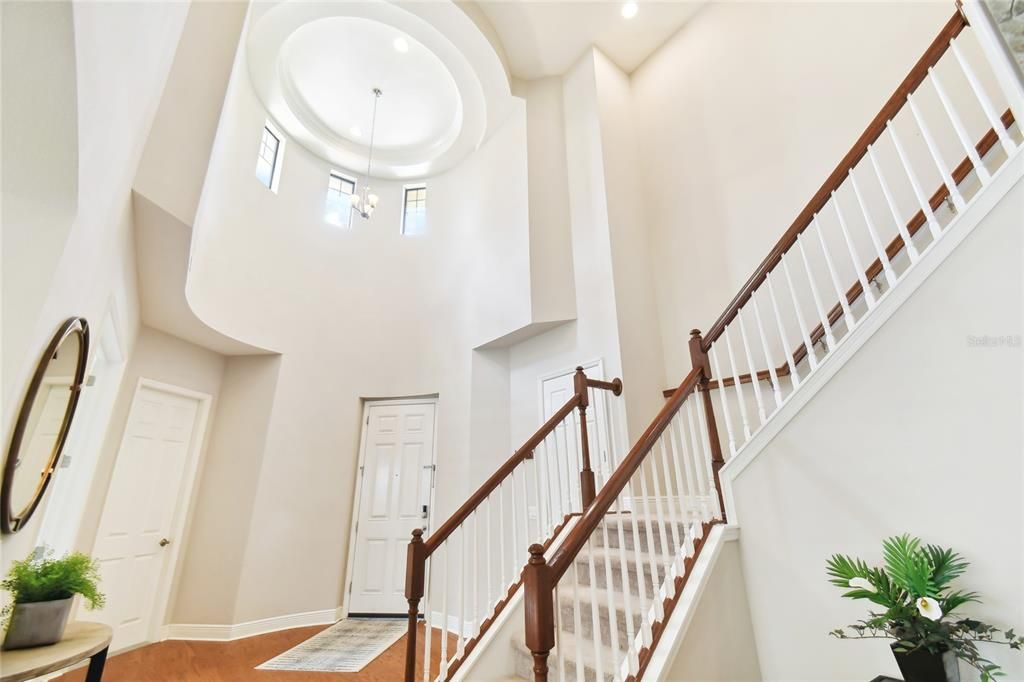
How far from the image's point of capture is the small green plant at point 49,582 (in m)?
1.70

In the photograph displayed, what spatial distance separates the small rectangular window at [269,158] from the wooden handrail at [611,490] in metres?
5.04

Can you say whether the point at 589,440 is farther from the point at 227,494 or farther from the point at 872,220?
the point at 227,494

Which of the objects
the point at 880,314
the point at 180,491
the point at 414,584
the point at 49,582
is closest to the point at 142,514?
the point at 180,491

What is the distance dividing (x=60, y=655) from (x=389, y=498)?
344 centimetres

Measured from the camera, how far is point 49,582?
175 centimetres

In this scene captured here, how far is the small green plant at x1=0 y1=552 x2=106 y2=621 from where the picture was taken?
170 cm

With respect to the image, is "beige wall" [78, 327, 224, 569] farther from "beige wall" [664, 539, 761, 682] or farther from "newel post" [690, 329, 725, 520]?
"newel post" [690, 329, 725, 520]

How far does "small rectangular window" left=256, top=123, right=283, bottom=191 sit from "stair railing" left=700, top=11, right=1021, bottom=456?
512 cm

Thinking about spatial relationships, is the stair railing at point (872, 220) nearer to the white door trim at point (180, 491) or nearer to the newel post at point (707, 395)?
the newel post at point (707, 395)

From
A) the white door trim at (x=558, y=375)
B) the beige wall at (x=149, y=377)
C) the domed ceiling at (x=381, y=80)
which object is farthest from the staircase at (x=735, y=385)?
the domed ceiling at (x=381, y=80)

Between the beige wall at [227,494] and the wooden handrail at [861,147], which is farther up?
the wooden handrail at [861,147]

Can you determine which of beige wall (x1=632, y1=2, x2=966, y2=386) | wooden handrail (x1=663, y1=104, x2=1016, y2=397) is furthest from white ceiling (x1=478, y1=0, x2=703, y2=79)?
wooden handrail (x1=663, y1=104, x2=1016, y2=397)

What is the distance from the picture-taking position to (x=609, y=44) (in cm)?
506

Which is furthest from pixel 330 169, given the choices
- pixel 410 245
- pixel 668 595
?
pixel 668 595
